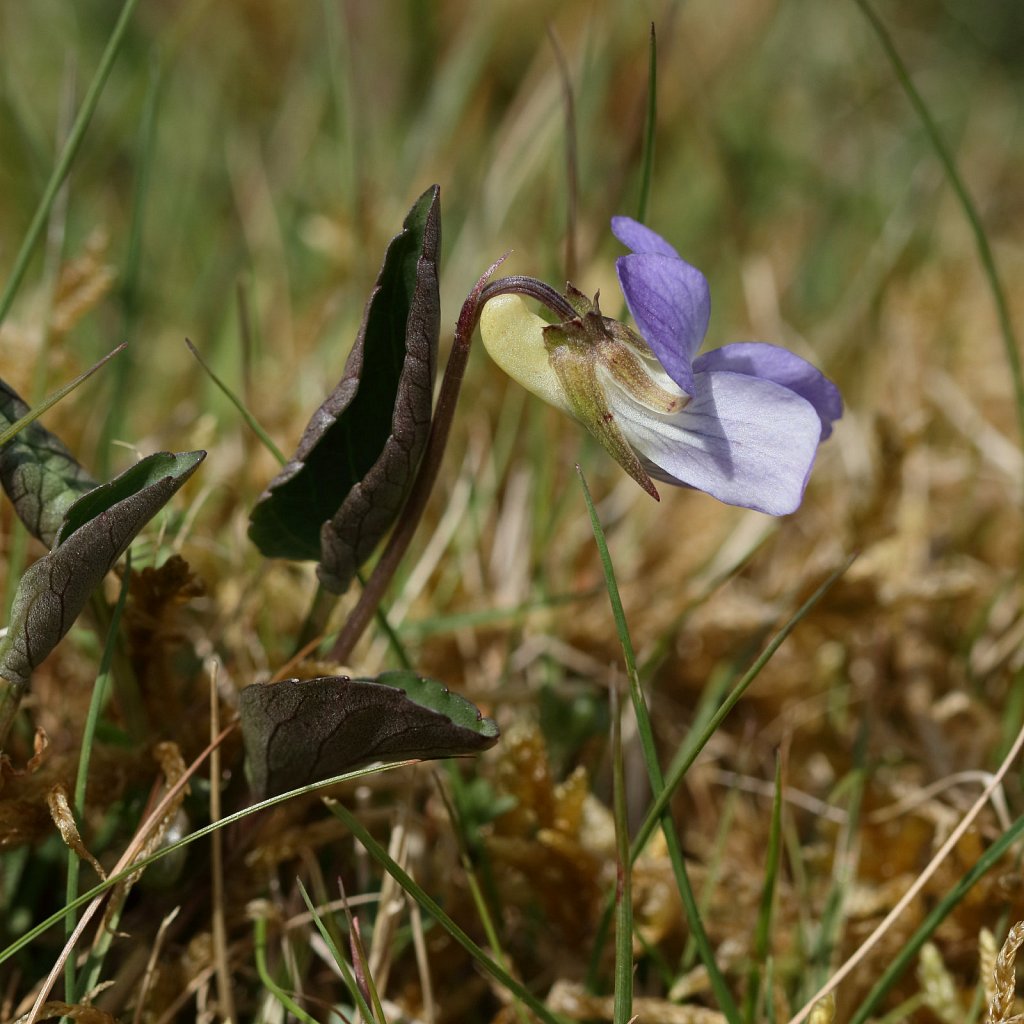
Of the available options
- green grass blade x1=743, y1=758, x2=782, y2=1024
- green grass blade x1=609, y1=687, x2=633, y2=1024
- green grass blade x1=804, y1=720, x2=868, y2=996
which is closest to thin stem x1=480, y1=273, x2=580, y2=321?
green grass blade x1=609, y1=687, x2=633, y2=1024

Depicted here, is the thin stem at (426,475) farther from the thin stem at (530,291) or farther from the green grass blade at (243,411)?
the green grass blade at (243,411)

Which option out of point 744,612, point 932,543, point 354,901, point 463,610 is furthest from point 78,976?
point 932,543

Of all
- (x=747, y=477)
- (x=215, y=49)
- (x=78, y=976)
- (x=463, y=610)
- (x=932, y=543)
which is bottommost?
(x=78, y=976)

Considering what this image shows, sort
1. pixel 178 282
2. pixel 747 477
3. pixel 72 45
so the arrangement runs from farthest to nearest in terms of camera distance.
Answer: pixel 72 45
pixel 178 282
pixel 747 477

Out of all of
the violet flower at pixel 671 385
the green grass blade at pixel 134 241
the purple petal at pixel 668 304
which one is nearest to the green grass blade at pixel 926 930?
the violet flower at pixel 671 385

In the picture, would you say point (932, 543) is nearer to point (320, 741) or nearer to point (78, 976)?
point (320, 741)

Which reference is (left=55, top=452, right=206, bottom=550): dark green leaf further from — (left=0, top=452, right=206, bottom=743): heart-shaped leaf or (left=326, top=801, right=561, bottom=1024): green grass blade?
(left=326, top=801, right=561, bottom=1024): green grass blade
